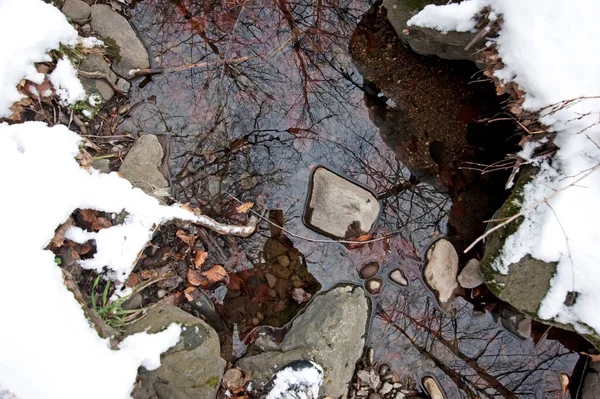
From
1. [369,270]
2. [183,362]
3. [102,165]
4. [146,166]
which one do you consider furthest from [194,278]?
[369,270]

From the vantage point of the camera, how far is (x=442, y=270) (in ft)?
12.3

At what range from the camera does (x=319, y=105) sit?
3.88 meters

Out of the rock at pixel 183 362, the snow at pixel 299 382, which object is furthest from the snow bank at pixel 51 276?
the snow at pixel 299 382

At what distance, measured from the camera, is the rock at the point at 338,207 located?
12.2 ft

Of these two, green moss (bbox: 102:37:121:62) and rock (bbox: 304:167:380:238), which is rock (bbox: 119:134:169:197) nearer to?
green moss (bbox: 102:37:121:62)

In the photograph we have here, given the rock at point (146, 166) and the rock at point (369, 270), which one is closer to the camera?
the rock at point (146, 166)

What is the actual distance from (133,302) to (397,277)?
2.35 metres

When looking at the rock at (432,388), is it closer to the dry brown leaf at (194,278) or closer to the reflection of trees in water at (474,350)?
the reflection of trees in water at (474,350)

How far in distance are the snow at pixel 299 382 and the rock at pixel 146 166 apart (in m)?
1.90

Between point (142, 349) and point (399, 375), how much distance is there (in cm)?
226

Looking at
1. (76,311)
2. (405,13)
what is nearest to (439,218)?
(405,13)

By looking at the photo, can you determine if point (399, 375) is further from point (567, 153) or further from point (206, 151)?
point (206, 151)

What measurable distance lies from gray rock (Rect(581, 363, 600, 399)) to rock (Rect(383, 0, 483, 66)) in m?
2.96

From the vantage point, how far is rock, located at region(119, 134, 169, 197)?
11.8 feet
